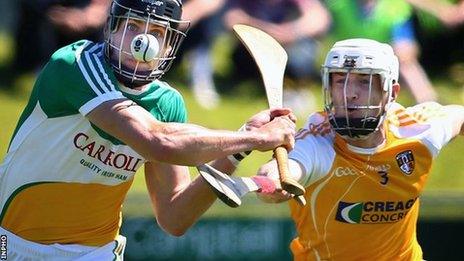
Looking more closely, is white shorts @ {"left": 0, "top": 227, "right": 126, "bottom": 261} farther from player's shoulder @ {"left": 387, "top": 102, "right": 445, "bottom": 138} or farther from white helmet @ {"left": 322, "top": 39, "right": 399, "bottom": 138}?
player's shoulder @ {"left": 387, "top": 102, "right": 445, "bottom": 138}

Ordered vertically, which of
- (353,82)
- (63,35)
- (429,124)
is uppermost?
(353,82)

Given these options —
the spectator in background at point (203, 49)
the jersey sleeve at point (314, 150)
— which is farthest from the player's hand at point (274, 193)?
the spectator in background at point (203, 49)

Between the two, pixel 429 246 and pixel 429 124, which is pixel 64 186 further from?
pixel 429 246

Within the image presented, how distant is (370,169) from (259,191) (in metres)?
0.83

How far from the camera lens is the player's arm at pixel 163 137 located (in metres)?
4.57

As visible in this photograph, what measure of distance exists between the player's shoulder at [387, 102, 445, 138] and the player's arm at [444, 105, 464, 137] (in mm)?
39

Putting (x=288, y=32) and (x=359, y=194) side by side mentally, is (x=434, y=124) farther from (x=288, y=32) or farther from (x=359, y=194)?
(x=288, y=32)

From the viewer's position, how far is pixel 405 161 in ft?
18.0

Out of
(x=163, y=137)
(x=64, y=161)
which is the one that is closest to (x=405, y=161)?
(x=163, y=137)

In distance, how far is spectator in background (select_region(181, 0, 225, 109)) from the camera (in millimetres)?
8797

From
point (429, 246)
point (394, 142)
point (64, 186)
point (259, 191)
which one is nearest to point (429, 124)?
point (394, 142)

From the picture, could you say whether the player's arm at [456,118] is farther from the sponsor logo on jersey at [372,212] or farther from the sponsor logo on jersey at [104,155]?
the sponsor logo on jersey at [104,155]

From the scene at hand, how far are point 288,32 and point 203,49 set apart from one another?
0.61 meters

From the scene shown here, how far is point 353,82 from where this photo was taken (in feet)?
17.5
